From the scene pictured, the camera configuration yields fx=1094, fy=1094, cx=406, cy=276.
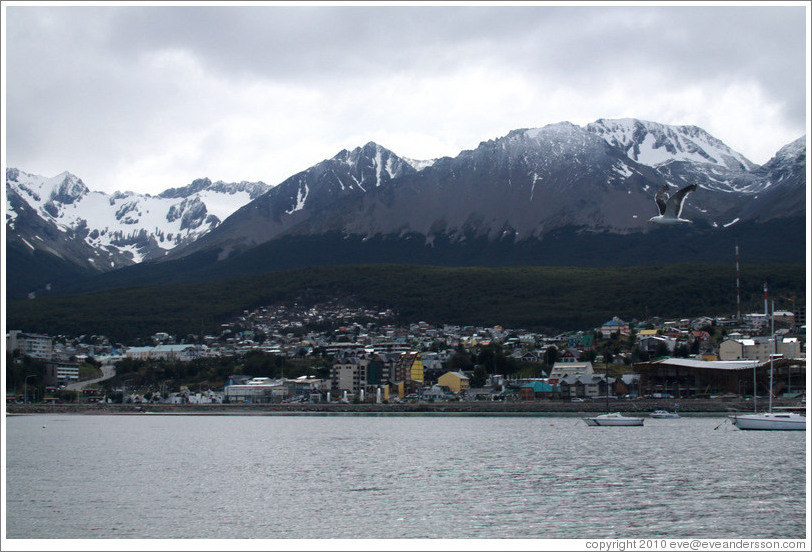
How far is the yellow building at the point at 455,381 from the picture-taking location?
90875mm

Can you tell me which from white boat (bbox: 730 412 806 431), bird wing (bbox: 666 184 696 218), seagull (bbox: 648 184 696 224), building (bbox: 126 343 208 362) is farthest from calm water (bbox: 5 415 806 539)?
building (bbox: 126 343 208 362)

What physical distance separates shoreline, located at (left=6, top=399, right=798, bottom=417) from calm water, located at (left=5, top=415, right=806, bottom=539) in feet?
55.9

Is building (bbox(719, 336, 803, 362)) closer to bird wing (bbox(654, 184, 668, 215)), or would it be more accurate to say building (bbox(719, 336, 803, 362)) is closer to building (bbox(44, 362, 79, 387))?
building (bbox(44, 362, 79, 387))

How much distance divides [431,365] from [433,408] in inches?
963

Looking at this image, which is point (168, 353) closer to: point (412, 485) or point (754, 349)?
point (754, 349)

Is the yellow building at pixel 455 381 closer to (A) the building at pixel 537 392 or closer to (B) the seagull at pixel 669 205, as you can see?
(A) the building at pixel 537 392

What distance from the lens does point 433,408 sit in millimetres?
78125

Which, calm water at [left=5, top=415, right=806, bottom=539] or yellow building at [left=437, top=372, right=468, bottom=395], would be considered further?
yellow building at [left=437, top=372, right=468, bottom=395]

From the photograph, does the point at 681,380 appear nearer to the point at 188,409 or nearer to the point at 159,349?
the point at 188,409

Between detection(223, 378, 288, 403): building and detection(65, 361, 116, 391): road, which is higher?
detection(65, 361, 116, 391): road

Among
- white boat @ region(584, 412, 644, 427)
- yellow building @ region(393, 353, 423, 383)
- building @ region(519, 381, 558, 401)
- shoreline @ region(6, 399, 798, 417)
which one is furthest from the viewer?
yellow building @ region(393, 353, 423, 383)

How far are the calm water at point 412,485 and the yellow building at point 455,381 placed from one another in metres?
34.0

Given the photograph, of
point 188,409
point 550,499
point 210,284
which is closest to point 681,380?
point 188,409

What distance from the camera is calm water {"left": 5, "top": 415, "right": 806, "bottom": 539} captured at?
25.1m
